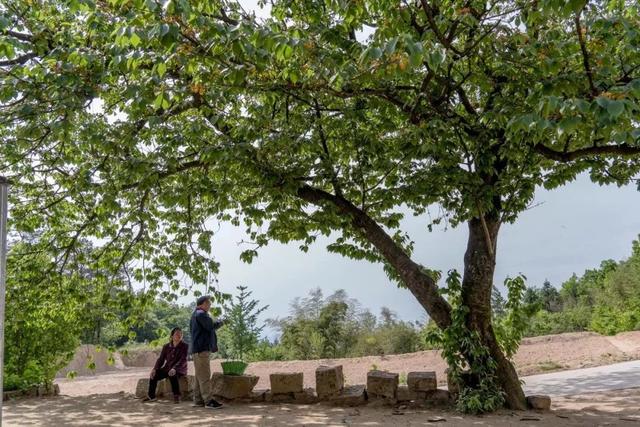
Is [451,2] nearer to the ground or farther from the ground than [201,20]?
farther from the ground

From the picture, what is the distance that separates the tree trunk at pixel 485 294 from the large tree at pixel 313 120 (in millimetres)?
27

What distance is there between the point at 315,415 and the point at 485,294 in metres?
2.79

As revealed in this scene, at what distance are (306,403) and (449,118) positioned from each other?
15.1 feet

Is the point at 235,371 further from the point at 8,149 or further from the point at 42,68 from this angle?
the point at 42,68

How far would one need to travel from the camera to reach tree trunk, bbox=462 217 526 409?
6.79 m

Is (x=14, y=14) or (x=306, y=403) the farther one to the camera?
(x=306, y=403)

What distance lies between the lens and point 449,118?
599 cm

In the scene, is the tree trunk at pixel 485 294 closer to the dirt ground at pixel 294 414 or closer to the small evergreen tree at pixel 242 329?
the dirt ground at pixel 294 414

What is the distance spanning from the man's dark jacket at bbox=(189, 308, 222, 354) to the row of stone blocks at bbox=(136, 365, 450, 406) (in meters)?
0.73

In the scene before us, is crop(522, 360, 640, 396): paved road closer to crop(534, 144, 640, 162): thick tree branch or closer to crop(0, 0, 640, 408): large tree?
crop(0, 0, 640, 408): large tree

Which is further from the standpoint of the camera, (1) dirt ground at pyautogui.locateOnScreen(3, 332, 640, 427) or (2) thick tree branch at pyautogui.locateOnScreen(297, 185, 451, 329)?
(2) thick tree branch at pyautogui.locateOnScreen(297, 185, 451, 329)

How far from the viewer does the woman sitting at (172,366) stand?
8.28 meters

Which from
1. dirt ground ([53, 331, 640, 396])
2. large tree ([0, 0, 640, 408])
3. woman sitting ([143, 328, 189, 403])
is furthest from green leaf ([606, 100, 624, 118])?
dirt ground ([53, 331, 640, 396])

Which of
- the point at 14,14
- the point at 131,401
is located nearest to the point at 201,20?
the point at 14,14
